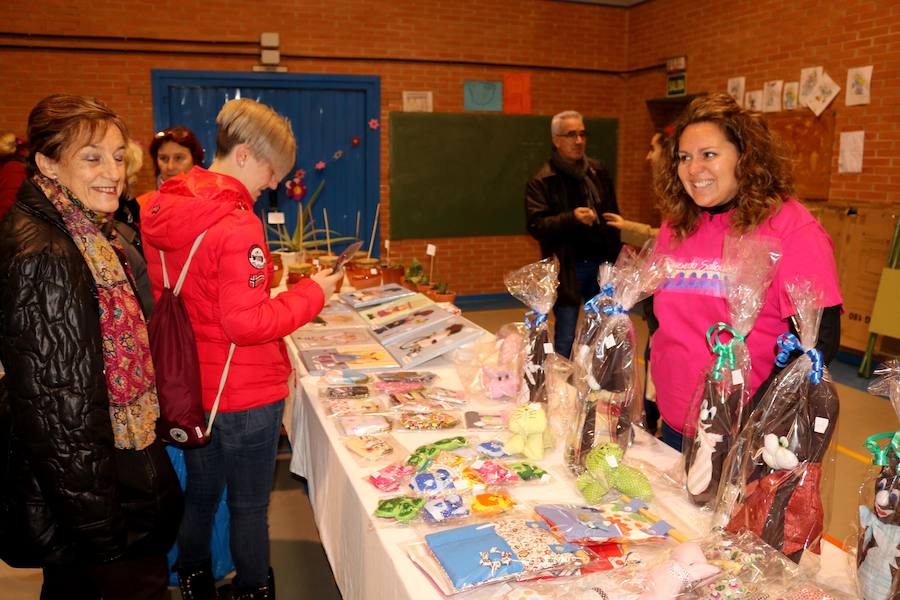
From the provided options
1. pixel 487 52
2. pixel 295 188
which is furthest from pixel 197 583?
pixel 487 52

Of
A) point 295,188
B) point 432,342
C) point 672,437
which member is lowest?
point 672,437

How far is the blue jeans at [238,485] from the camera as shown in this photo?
1.88m

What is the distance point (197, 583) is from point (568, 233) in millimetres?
2630

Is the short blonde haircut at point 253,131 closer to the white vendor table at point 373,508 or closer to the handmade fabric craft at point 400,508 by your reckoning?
the white vendor table at point 373,508

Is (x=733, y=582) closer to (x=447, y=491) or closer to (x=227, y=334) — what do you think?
(x=447, y=491)

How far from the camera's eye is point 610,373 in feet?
5.03

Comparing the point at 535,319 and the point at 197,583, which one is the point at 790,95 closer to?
the point at 535,319

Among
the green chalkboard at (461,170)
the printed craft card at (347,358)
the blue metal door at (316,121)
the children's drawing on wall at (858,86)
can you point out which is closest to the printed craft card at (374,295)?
the printed craft card at (347,358)

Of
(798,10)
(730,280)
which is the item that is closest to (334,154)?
→ (798,10)

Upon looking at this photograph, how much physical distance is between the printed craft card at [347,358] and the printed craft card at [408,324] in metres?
0.07

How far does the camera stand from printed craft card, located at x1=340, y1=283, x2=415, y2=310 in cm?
316

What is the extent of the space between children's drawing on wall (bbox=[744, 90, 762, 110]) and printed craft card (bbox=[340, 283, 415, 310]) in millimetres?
4608

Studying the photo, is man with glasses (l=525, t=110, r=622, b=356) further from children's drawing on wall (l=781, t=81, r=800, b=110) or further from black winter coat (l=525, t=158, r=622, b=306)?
children's drawing on wall (l=781, t=81, r=800, b=110)

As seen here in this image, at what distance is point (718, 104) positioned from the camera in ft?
5.93
